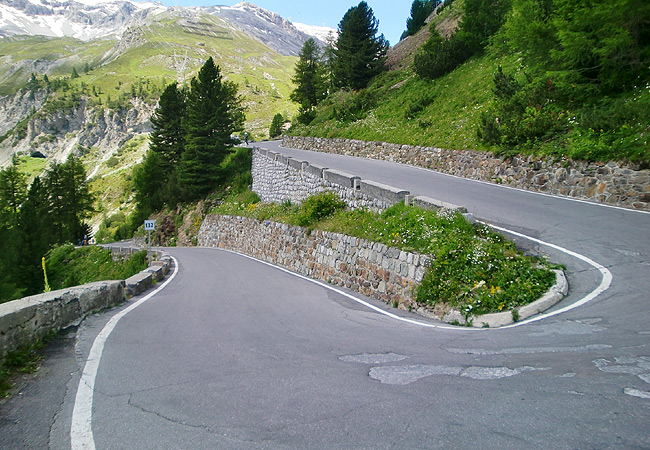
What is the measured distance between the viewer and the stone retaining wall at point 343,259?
29.6ft

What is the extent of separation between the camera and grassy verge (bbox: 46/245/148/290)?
1165 inches

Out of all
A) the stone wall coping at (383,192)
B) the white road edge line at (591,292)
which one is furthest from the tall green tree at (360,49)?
the white road edge line at (591,292)

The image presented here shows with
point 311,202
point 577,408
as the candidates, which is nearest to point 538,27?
point 311,202

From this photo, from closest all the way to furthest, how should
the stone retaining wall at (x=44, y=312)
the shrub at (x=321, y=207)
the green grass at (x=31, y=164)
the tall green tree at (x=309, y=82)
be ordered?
the stone retaining wall at (x=44, y=312)
the shrub at (x=321, y=207)
the tall green tree at (x=309, y=82)
the green grass at (x=31, y=164)

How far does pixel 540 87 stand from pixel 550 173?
565cm

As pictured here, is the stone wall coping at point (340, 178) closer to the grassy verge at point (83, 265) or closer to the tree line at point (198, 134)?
the grassy verge at point (83, 265)

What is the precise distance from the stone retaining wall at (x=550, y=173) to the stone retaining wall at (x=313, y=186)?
623 cm

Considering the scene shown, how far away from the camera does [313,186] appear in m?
17.3

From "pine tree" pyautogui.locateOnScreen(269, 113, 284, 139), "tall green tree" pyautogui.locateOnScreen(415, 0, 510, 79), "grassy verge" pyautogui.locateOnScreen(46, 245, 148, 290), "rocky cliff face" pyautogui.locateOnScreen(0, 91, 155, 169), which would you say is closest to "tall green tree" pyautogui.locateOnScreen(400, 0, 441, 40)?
"pine tree" pyautogui.locateOnScreen(269, 113, 284, 139)

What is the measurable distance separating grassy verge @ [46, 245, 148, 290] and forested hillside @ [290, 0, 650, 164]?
2106 cm

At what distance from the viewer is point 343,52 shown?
43.9 metres

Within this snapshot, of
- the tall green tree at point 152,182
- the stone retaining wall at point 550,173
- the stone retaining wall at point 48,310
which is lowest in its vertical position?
the tall green tree at point 152,182

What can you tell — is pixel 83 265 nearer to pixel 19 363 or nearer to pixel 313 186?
pixel 313 186

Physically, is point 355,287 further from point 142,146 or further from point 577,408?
point 142,146
